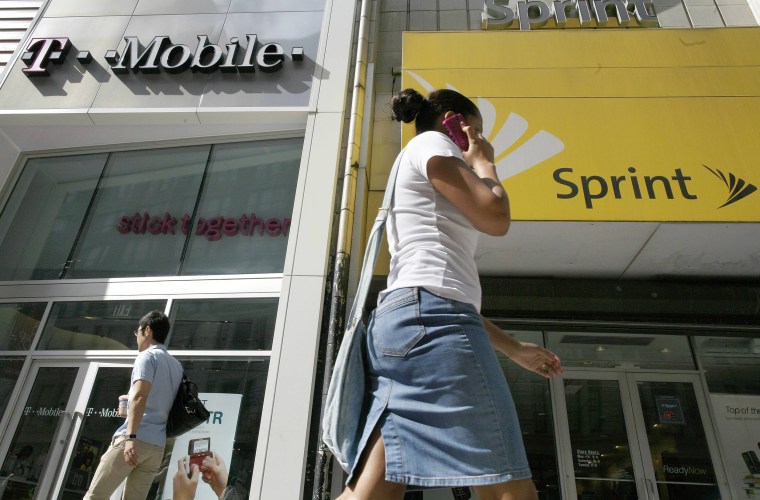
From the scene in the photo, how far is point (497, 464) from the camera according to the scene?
47.4 inches

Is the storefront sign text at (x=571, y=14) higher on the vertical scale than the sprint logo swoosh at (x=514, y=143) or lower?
higher

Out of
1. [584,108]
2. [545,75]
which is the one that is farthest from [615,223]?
[545,75]

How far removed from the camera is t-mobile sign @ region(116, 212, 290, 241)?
6.07m

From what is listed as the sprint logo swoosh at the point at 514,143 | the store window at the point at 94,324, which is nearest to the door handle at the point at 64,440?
the store window at the point at 94,324

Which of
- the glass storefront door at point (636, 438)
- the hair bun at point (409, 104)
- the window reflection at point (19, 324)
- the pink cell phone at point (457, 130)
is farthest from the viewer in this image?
the window reflection at point (19, 324)

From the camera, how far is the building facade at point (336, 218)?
476 centimetres

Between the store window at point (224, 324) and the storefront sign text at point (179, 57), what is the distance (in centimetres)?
298

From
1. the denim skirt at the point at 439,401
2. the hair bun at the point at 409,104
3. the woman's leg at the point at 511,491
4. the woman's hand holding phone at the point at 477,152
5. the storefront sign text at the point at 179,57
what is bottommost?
the woman's leg at the point at 511,491

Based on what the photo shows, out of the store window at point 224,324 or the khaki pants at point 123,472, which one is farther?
the store window at point 224,324

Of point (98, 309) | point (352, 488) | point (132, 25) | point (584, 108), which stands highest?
point (132, 25)

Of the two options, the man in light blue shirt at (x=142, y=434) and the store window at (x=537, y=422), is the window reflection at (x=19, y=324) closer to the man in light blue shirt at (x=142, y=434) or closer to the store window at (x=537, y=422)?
the man in light blue shirt at (x=142, y=434)

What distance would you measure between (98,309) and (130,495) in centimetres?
301

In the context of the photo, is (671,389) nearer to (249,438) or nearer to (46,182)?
(249,438)

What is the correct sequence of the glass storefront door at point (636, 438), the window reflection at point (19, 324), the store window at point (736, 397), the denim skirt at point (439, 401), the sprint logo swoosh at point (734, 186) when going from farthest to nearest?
the window reflection at point (19, 324) < the store window at point (736, 397) < the glass storefront door at point (636, 438) < the sprint logo swoosh at point (734, 186) < the denim skirt at point (439, 401)
